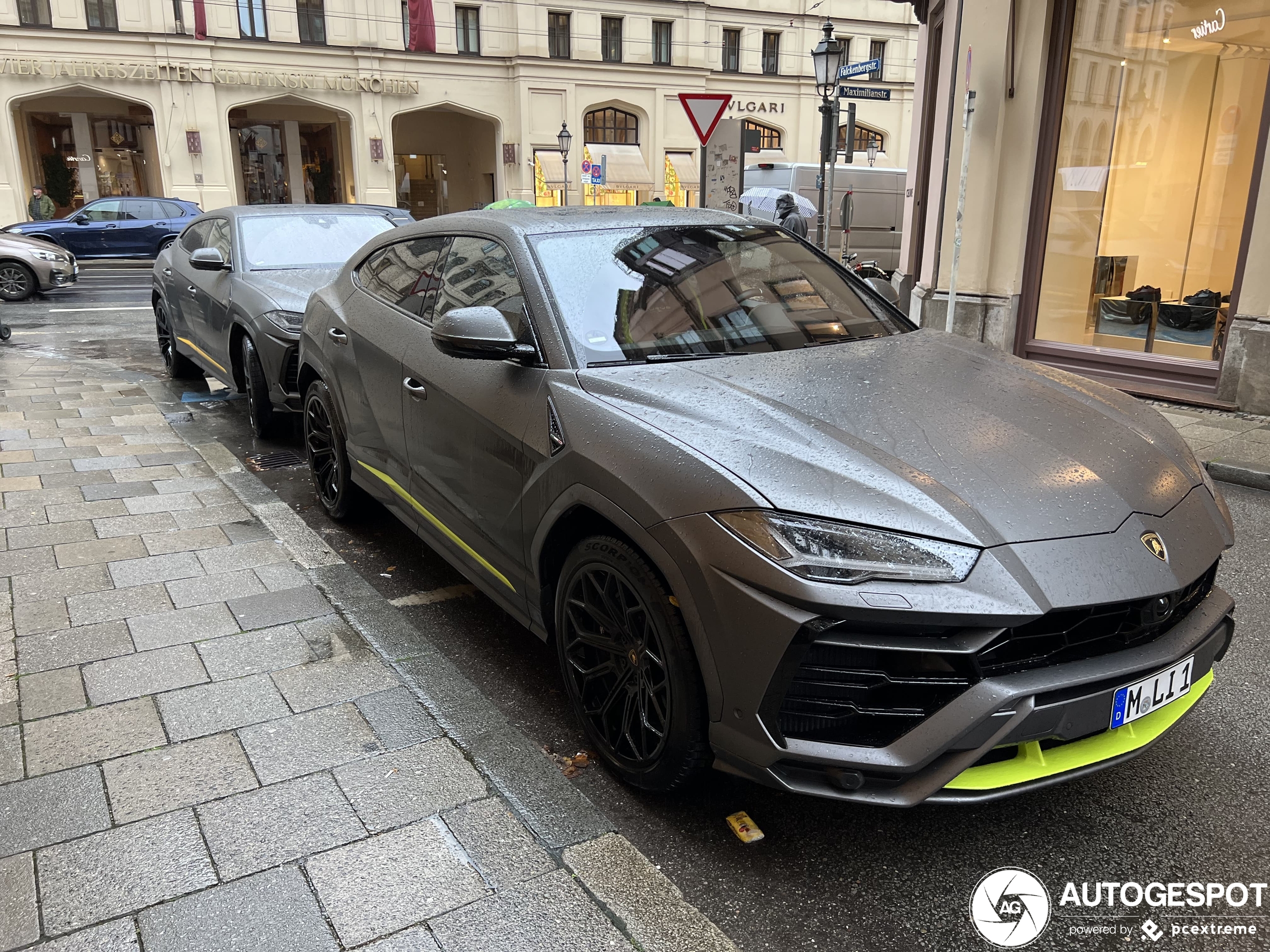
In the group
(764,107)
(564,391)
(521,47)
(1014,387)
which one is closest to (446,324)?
(564,391)

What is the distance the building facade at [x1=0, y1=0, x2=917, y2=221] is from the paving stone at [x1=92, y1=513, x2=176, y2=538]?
32792 millimetres

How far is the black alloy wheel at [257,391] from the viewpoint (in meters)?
6.63

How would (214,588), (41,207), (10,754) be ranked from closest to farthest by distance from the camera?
(10,754)
(214,588)
(41,207)

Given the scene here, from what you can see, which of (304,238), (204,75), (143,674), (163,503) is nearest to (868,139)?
(204,75)

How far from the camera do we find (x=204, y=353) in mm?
7801

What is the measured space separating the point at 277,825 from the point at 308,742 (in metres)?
0.43

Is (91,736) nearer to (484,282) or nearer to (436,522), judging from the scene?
(436,522)

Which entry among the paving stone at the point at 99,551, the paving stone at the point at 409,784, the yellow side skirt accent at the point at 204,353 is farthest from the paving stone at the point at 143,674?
Answer: the yellow side skirt accent at the point at 204,353

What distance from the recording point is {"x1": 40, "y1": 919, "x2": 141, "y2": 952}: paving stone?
208 centimetres

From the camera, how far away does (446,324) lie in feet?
10.1

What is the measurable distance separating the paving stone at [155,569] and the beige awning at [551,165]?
38.4m

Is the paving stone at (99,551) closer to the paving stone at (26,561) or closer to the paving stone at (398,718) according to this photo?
the paving stone at (26,561)

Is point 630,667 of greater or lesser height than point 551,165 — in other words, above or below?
below

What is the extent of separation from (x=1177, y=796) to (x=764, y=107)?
4588 centimetres
